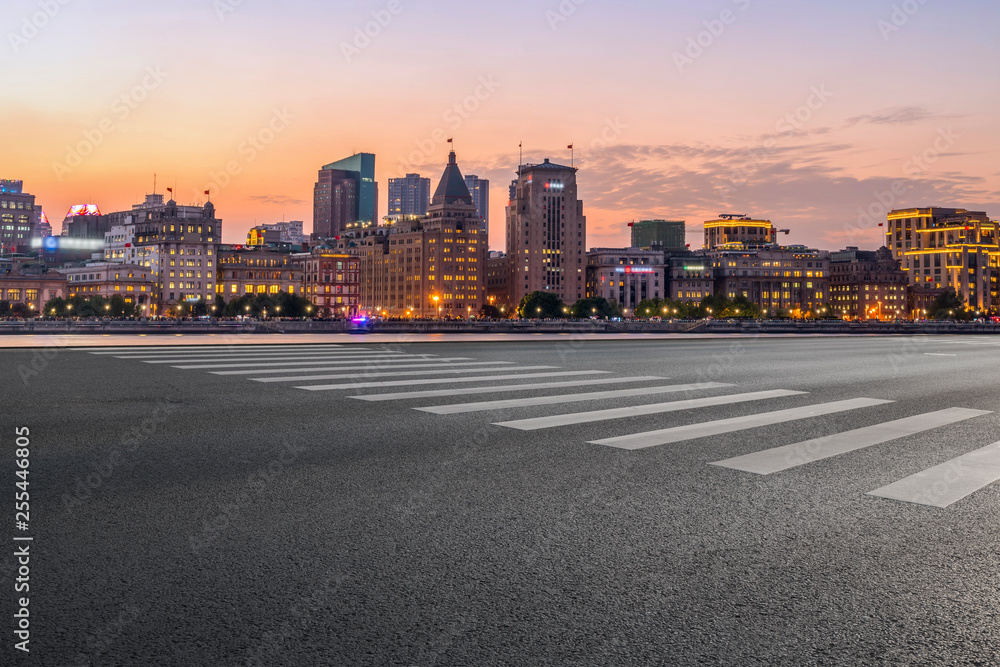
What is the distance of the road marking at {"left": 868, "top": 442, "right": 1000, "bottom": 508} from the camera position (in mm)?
6895

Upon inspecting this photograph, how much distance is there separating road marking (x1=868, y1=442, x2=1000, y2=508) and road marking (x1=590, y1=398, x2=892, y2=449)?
2748mm

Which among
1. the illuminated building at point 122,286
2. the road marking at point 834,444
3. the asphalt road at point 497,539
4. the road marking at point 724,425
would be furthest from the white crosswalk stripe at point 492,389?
the illuminated building at point 122,286

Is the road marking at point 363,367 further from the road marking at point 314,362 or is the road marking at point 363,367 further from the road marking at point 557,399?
the road marking at point 557,399

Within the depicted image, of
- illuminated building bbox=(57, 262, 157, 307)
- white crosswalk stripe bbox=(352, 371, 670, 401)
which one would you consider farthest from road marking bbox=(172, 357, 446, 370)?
illuminated building bbox=(57, 262, 157, 307)

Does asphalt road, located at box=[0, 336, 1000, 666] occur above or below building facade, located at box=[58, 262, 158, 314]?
below

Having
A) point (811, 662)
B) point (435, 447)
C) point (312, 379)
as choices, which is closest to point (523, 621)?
point (811, 662)

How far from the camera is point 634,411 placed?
40.6 feet

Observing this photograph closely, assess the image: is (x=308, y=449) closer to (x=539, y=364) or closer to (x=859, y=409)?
(x=859, y=409)

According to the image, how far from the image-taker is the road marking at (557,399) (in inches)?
487

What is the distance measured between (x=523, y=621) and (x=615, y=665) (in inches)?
24.3

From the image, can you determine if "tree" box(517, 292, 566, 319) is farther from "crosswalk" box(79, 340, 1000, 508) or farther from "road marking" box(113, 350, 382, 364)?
"crosswalk" box(79, 340, 1000, 508)

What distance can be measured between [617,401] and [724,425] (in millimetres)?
2841

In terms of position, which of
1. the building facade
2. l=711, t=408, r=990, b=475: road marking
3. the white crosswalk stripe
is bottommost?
l=711, t=408, r=990, b=475: road marking

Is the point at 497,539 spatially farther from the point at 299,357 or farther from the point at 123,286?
the point at 123,286
